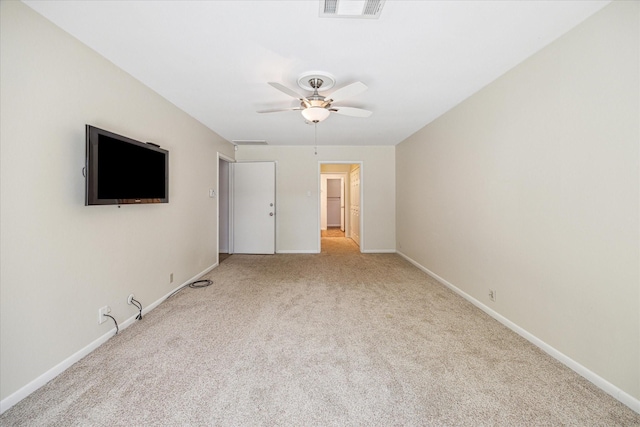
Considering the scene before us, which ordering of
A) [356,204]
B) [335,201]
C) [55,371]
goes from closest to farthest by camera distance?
[55,371], [356,204], [335,201]

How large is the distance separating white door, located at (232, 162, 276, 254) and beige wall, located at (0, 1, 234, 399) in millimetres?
2747

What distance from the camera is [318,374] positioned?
66.9 inches

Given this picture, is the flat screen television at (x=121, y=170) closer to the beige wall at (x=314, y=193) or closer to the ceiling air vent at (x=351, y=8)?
the ceiling air vent at (x=351, y=8)

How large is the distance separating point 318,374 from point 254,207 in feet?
13.6

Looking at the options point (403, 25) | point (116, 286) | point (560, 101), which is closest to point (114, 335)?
point (116, 286)

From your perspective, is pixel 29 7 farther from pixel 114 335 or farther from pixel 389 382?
pixel 389 382

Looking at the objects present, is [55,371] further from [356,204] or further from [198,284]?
[356,204]

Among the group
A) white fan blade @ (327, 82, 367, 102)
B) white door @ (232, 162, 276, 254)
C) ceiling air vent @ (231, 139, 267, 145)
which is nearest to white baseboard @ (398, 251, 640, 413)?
white fan blade @ (327, 82, 367, 102)

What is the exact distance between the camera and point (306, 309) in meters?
2.72

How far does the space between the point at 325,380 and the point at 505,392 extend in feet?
3.56

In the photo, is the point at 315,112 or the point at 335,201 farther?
the point at 335,201

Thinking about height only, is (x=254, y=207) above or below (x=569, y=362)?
above

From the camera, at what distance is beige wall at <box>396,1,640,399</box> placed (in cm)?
145

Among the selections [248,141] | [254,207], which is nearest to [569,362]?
[254,207]
